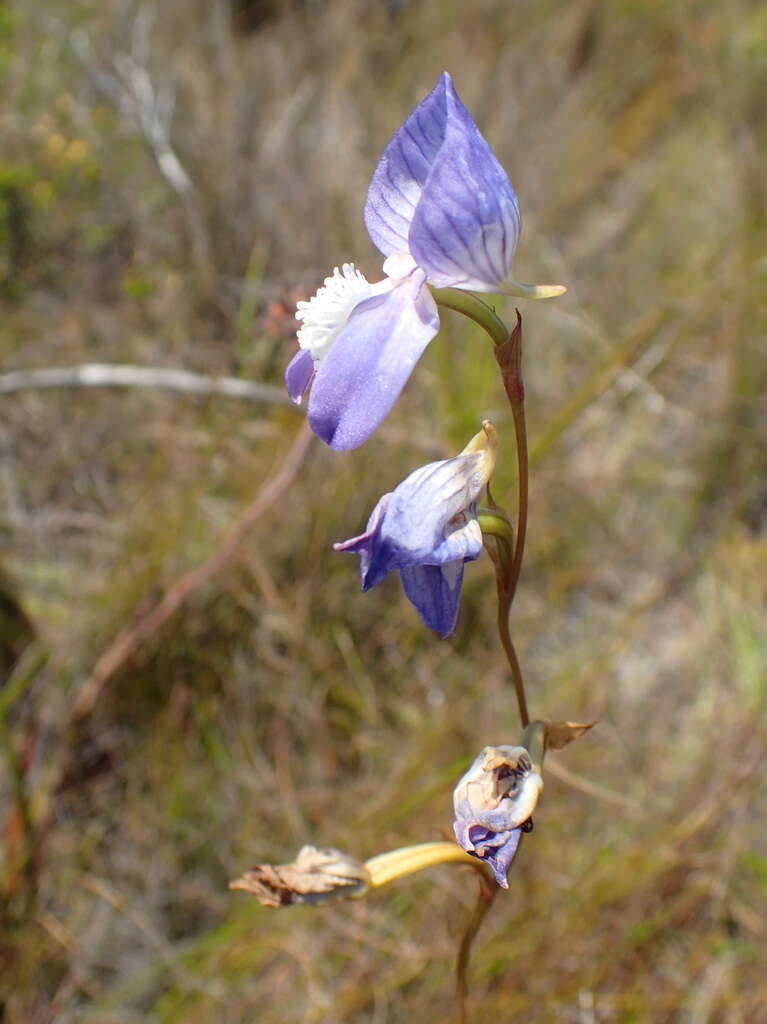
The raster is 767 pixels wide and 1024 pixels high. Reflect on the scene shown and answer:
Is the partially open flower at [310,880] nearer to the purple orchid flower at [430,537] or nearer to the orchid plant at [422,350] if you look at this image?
the orchid plant at [422,350]

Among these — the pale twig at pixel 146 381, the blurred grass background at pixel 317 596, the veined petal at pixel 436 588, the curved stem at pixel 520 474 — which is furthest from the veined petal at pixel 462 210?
the pale twig at pixel 146 381

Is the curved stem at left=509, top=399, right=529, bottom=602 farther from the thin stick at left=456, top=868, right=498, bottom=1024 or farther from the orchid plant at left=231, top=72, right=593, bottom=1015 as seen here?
the thin stick at left=456, top=868, right=498, bottom=1024

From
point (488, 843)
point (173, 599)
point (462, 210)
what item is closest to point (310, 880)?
point (488, 843)

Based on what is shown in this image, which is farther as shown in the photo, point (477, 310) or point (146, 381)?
point (146, 381)

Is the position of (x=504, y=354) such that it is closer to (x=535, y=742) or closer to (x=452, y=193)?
(x=452, y=193)

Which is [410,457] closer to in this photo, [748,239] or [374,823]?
[374,823]
